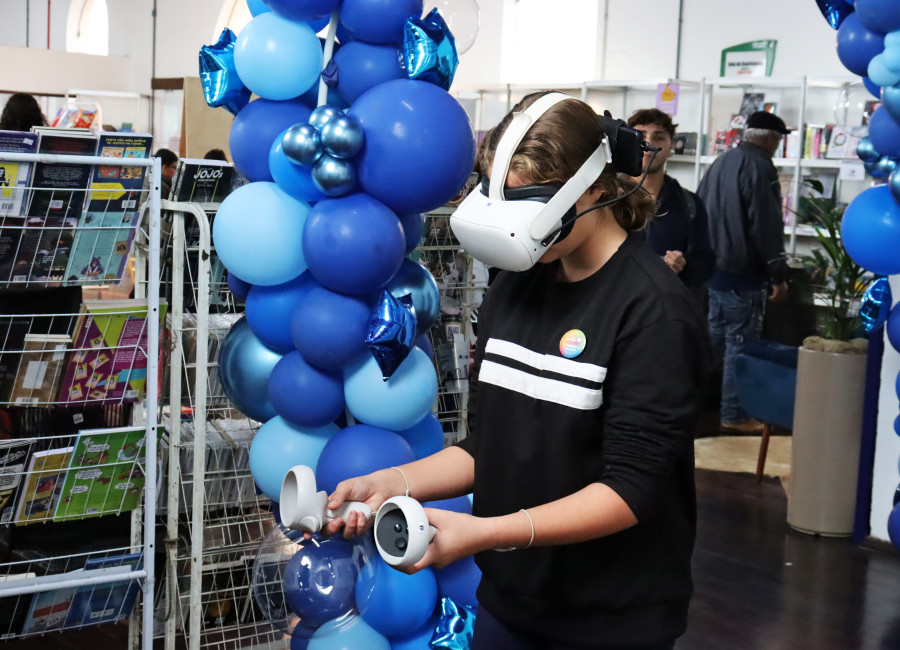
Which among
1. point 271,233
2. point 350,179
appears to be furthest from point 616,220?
point 271,233

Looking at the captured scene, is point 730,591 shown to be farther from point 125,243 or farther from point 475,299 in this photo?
point 125,243

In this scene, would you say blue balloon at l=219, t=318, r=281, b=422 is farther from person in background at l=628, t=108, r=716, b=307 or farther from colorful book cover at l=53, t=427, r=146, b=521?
person in background at l=628, t=108, r=716, b=307

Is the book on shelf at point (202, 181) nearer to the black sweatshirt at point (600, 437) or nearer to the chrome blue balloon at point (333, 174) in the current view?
the chrome blue balloon at point (333, 174)

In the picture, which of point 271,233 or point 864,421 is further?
point 864,421

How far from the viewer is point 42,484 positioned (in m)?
2.42

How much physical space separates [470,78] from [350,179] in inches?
299

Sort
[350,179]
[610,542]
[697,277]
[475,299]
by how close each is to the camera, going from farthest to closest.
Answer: [697,277]
[475,299]
[350,179]
[610,542]

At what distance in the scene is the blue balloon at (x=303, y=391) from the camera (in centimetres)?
233

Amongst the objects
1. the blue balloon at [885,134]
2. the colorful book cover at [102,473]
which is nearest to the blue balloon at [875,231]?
the blue balloon at [885,134]

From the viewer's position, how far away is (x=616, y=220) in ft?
4.43

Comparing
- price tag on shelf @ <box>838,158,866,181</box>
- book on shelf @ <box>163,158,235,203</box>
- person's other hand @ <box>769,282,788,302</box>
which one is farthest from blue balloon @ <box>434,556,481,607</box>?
price tag on shelf @ <box>838,158,866,181</box>

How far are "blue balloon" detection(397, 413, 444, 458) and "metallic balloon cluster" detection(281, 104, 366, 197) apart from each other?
64 centimetres

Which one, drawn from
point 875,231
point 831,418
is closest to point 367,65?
point 875,231

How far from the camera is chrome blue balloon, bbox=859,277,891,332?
338cm
